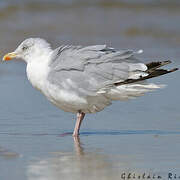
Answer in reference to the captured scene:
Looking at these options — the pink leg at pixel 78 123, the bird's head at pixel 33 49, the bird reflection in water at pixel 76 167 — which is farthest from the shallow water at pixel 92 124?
the bird's head at pixel 33 49

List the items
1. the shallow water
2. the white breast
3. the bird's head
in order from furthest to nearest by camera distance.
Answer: the bird's head < the white breast < the shallow water

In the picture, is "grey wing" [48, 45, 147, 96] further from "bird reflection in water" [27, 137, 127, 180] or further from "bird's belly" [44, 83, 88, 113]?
"bird reflection in water" [27, 137, 127, 180]

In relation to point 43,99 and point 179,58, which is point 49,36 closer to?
point 179,58

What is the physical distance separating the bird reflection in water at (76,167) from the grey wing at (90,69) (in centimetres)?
95

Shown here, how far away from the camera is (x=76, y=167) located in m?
5.57

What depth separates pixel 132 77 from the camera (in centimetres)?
684

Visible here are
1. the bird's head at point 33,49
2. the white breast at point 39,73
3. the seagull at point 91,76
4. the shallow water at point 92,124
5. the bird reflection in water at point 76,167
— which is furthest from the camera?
the bird's head at point 33,49

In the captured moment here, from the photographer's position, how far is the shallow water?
5598 mm

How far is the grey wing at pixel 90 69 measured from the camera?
22.6 ft

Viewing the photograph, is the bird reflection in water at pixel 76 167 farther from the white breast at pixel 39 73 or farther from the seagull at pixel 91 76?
the white breast at pixel 39 73

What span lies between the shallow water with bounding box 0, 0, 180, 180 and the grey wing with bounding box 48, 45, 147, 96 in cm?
54

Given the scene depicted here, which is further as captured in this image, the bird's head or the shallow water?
the bird's head

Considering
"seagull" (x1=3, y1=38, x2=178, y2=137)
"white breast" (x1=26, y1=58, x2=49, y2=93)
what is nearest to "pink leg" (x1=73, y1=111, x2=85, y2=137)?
"seagull" (x1=3, y1=38, x2=178, y2=137)

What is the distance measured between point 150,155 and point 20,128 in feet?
5.90
